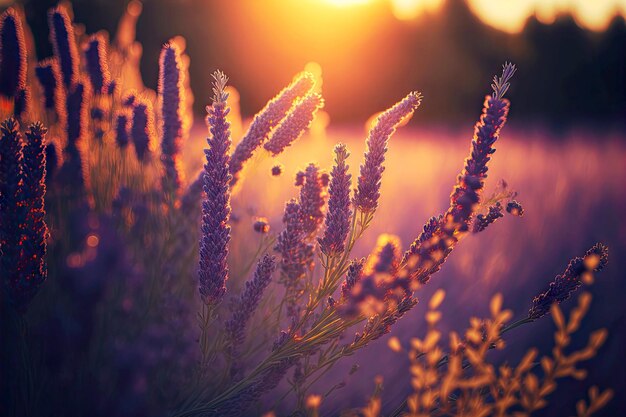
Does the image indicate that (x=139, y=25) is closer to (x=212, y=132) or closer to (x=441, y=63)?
(x=441, y=63)

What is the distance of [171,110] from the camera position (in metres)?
1.96

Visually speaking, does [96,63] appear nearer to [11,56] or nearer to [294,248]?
[11,56]

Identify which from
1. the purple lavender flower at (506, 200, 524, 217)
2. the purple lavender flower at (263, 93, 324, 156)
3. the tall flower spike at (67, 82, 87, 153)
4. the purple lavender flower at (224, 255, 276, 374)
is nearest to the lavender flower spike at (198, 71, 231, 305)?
the purple lavender flower at (224, 255, 276, 374)

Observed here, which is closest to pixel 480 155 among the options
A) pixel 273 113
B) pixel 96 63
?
pixel 273 113

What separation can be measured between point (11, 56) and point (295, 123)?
135 cm

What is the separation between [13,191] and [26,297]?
0.25 meters

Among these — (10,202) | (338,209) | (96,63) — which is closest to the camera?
(10,202)

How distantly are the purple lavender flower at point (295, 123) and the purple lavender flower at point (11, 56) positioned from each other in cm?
123

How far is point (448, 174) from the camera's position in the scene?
16.2ft

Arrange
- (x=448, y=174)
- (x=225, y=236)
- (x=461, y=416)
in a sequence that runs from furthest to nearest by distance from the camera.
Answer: (x=448, y=174)
(x=225, y=236)
(x=461, y=416)

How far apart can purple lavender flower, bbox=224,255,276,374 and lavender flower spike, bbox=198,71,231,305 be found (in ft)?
0.45

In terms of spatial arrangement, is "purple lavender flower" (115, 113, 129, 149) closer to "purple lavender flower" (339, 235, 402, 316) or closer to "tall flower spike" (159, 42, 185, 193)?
"tall flower spike" (159, 42, 185, 193)

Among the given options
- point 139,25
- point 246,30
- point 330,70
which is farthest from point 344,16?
point 139,25

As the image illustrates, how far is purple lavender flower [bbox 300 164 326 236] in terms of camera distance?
4.54ft
